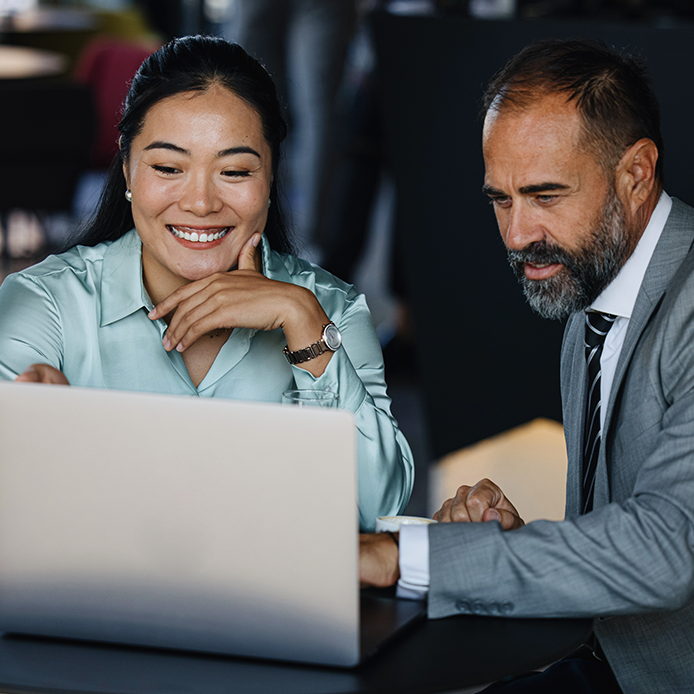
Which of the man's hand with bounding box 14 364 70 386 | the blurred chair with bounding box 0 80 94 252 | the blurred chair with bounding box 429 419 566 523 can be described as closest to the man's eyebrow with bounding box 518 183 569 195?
the man's hand with bounding box 14 364 70 386

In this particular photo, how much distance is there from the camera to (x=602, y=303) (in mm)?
1539

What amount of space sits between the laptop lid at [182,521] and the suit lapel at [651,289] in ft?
1.89

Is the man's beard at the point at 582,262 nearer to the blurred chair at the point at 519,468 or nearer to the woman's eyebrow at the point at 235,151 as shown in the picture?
the woman's eyebrow at the point at 235,151

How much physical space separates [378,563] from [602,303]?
1.83 ft

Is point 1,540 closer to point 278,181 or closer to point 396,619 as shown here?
point 396,619

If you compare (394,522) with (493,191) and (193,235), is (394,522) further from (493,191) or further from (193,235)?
(193,235)

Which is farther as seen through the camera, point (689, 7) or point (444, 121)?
point (689, 7)

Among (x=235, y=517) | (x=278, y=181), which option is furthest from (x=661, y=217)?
(x=235, y=517)

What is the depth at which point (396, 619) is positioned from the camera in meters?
1.18

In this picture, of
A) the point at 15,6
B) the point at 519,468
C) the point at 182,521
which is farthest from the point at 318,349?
the point at 15,6

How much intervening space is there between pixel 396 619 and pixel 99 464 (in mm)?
391

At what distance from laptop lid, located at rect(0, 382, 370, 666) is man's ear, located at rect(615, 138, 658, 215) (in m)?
0.72

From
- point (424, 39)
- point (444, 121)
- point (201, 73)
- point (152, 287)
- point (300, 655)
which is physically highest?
point (424, 39)

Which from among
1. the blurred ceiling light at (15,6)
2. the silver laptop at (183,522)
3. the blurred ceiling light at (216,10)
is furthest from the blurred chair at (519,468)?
the blurred ceiling light at (216,10)
